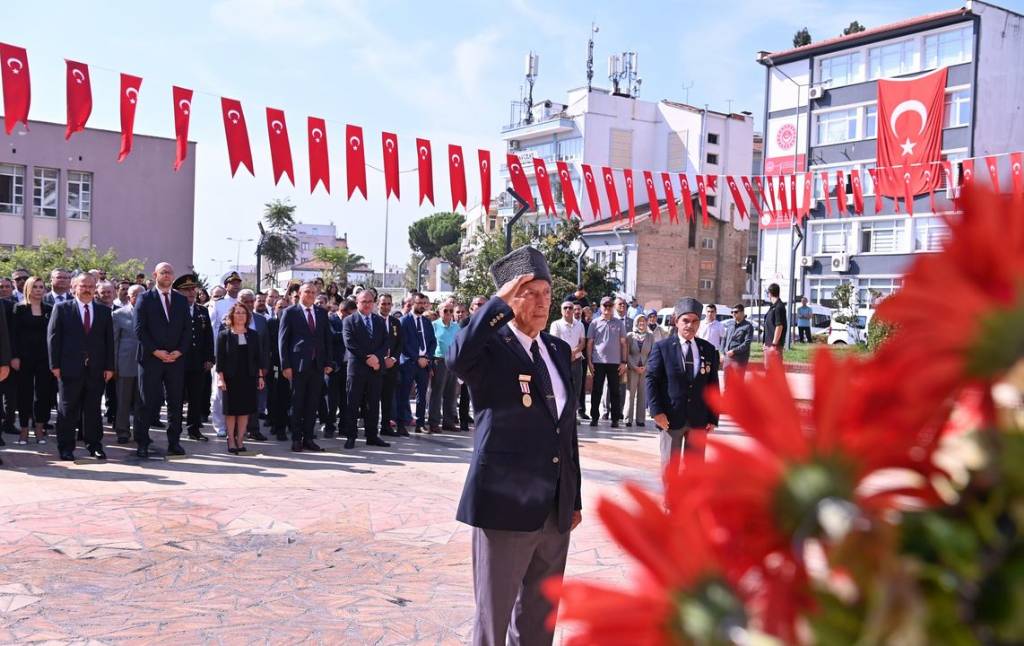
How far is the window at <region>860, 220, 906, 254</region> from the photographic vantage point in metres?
42.9

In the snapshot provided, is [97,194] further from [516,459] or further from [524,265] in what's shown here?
[516,459]

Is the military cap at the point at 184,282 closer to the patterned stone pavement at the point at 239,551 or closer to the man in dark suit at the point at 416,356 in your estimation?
the patterned stone pavement at the point at 239,551

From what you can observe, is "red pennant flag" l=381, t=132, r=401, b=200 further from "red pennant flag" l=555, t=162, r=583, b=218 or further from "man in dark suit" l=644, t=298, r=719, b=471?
"man in dark suit" l=644, t=298, r=719, b=471

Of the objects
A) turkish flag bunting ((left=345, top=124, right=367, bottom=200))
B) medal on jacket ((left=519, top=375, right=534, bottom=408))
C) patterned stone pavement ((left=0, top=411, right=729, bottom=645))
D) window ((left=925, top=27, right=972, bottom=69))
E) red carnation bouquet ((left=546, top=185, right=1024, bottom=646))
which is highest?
window ((left=925, top=27, right=972, bottom=69))

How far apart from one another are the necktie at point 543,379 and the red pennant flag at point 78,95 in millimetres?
9990

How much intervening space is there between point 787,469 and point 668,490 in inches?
3.6

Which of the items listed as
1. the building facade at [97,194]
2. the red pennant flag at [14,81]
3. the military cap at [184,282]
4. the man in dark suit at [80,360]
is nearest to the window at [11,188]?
the building facade at [97,194]

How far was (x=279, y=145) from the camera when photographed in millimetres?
14453

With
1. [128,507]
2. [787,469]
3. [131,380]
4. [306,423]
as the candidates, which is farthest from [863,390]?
[131,380]

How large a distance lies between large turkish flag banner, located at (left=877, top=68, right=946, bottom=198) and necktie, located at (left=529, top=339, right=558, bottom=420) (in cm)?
3883

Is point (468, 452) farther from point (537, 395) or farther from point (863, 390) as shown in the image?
point (863, 390)

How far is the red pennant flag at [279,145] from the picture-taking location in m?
14.3

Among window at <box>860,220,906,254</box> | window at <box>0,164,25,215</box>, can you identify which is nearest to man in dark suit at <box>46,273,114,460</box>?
window at <box>0,164,25,215</box>

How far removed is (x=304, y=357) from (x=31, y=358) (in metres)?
3.18
